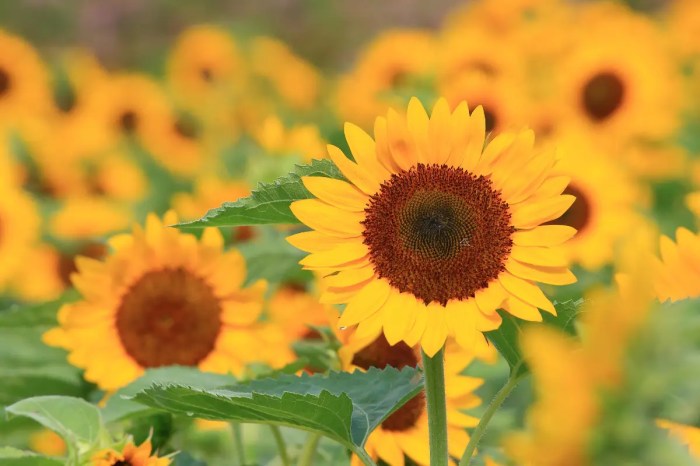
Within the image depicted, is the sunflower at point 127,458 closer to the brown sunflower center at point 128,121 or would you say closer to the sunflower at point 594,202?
the sunflower at point 594,202

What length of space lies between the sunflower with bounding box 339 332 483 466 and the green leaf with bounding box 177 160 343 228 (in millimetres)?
181

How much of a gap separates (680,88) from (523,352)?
1.83 metres

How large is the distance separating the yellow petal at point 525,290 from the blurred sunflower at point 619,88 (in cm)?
158

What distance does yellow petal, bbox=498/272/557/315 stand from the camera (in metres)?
Answer: 0.86

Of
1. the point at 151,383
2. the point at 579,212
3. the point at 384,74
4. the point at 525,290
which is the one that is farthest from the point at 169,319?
the point at 384,74

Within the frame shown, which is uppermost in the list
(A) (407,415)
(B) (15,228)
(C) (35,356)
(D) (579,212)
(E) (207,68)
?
(E) (207,68)

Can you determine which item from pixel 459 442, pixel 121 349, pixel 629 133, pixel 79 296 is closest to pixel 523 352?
pixel 459 442

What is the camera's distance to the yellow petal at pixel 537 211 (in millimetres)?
896

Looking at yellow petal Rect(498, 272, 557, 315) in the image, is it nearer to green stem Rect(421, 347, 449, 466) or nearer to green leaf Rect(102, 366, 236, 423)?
green stem Rect(421, 347, 449, 466)

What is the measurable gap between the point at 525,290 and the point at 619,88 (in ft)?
5.70

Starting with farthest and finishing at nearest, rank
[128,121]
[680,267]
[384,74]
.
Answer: [128,121] → [384,74] → [680,267]

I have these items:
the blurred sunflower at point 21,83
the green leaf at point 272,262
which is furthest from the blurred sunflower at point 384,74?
the green leaf at point 272,262

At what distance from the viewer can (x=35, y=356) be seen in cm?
136

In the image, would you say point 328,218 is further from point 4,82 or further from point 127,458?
point 4,82
